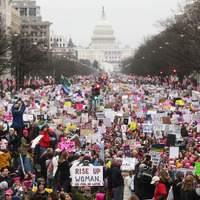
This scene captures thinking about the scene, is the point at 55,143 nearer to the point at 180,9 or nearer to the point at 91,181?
the point at 91,181

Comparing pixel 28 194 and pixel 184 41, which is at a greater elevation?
pixel 184 41

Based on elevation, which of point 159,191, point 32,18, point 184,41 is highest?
point 32,18

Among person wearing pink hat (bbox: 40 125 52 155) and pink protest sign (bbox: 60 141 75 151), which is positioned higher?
person wearing pink hat (bbox: 40 125 52 155)

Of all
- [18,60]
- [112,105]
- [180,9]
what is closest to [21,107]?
[112,105]

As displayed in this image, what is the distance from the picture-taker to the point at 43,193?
12508 millimetres

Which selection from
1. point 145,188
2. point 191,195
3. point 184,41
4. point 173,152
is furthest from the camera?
point 184,41

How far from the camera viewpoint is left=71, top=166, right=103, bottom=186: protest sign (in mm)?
12570

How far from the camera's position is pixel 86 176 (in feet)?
41.4

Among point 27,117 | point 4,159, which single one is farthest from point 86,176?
point 27,117

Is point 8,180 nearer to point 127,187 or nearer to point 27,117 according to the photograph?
point 127,187

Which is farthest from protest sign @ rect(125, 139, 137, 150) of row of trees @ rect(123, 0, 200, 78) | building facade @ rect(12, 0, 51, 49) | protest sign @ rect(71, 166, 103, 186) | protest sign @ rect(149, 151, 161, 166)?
building facade @ rect(12, 0, 51, 49)

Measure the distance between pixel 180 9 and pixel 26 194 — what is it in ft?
147

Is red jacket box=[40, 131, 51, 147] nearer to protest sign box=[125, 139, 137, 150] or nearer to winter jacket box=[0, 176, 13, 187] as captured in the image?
protest sign box=[125, 139, 137, 150]

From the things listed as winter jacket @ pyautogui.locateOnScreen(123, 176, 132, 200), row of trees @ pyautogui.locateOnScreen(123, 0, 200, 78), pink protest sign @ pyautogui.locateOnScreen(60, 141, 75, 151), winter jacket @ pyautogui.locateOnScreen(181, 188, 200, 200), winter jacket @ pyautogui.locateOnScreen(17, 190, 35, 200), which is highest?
row of trees @ pyautogui.locateOnScreen(123, 0, 200, 78)
